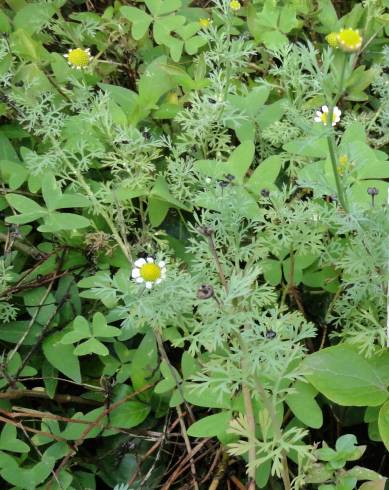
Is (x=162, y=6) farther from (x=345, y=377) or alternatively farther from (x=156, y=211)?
(x=345, y=377)

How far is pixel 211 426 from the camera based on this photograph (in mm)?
1308

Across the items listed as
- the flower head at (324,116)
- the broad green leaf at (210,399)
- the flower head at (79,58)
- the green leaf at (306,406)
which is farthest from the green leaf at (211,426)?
the flower head at (79,58)

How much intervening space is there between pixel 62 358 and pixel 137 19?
3.81 feet

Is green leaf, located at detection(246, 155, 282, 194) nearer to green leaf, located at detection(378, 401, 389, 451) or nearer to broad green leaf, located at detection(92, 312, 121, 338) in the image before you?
broad green leaf, located at detection(92, 312, 121, 338)

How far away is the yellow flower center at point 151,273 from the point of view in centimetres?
133

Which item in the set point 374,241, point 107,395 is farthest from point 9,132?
point 374,241

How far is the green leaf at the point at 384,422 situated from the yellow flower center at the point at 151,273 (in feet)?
1.72

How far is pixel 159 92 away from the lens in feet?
6.23

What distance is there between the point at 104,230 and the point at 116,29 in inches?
33.7

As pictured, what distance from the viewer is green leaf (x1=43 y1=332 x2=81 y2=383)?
1.55 m

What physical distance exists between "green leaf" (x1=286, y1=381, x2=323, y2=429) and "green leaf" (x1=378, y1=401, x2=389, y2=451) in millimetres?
116

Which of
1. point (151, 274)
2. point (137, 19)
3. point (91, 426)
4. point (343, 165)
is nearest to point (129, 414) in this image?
point (91, 426)

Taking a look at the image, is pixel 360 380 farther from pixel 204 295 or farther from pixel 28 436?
pixel 28 436

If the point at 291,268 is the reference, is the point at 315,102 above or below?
above
